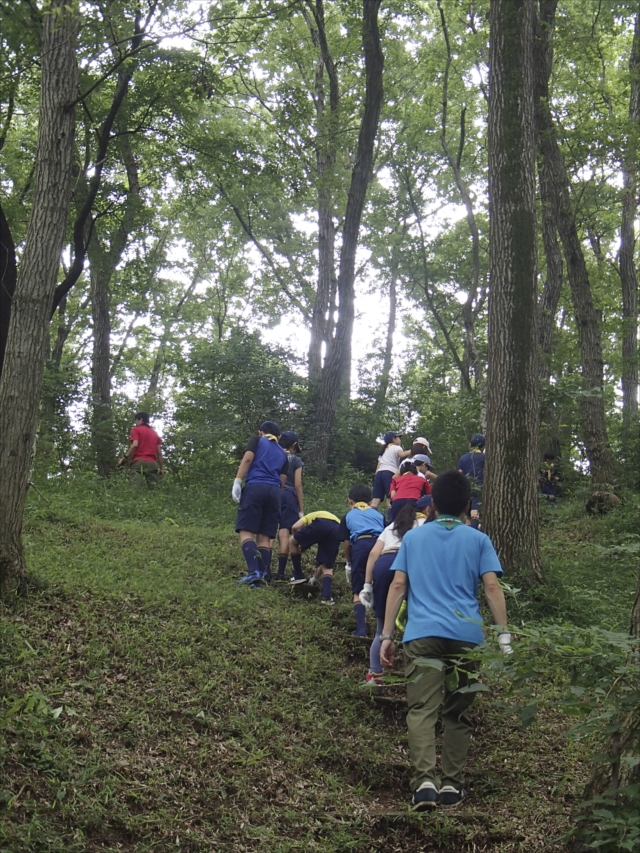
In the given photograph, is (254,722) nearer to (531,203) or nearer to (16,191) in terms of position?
(531,203)

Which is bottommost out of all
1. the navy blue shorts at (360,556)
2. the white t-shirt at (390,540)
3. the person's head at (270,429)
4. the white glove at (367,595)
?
the white glove at (367,595)

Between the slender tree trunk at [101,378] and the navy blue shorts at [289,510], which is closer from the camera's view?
the navy blue shorts at [289,510]

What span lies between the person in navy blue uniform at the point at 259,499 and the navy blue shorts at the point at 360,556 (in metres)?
1.59

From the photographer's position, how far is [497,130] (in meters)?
10.3

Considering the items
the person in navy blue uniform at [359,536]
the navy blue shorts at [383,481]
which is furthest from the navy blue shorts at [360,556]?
the navy blue shorts at [383,481]

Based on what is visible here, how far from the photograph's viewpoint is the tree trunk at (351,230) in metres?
17.1

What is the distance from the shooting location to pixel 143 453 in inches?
587

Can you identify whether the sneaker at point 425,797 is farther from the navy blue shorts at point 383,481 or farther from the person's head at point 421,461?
the navy blue shorts at point 383,481

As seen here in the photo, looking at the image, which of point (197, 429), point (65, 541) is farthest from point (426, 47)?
point (65, 541)

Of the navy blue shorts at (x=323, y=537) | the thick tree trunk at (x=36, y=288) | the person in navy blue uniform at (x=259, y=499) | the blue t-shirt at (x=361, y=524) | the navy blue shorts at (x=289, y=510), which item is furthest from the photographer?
the navy blue shorts at (x=289, y=510)

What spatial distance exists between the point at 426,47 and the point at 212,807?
2327cm

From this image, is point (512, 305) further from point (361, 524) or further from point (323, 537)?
point (323, 537)

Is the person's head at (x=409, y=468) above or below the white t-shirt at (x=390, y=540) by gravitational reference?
above

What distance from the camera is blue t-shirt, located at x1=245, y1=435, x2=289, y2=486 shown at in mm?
9797
